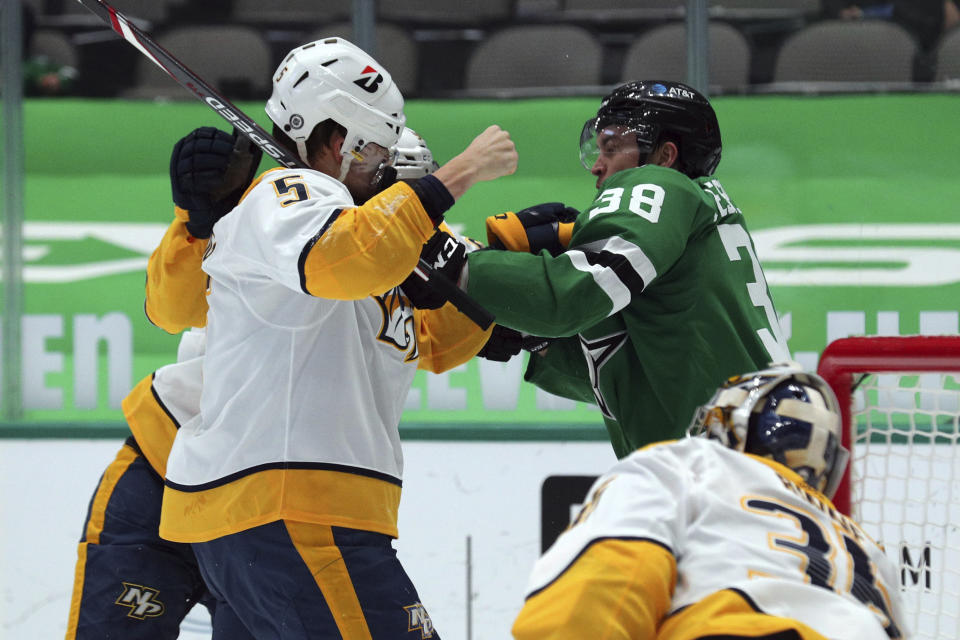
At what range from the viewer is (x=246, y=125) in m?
2.05

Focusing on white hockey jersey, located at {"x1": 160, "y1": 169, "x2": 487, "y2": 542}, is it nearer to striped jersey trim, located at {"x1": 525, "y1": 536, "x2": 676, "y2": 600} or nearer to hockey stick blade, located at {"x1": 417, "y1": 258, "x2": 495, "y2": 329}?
hockey stick blade, located at {"x1": 417, "y1": 258, "x2": 495, "y2": 329}

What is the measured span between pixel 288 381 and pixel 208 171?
427 millimetres

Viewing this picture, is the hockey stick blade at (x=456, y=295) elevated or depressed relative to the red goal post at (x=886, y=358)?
elevated

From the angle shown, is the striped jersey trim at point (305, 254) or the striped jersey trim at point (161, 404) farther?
the striped jersey trim at point (161, 404)

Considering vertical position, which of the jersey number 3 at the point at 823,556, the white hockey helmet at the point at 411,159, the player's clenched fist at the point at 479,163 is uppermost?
the white hockey helmet at the point at 411,159

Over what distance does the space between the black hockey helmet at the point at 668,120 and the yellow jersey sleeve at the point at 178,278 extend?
32.0 inches

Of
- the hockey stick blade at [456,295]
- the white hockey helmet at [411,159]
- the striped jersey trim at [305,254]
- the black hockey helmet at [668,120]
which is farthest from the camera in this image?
the white hockey helmet at [411,159]

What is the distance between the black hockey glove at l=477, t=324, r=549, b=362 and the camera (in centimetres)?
240

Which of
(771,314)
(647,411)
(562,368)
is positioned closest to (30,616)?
(562,368)

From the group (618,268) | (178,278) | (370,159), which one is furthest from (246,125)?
(618,268)

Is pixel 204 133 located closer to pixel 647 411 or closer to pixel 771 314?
pixel 647 411

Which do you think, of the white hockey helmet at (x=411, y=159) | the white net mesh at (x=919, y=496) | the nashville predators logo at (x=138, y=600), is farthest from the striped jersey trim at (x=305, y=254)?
the white net mesh at (x=919, y=496)

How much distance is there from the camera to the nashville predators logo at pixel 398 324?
2016 millimetres

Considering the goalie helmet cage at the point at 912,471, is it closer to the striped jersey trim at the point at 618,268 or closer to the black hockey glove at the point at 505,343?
the striped jersey trim at the point at 618,268
